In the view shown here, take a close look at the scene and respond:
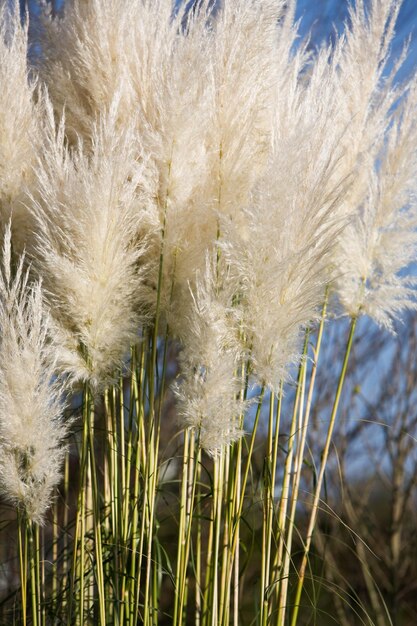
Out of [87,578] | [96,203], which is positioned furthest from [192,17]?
[87,578]

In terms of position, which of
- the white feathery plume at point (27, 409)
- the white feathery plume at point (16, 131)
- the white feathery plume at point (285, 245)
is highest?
the white feathery plume at point (16, 131)

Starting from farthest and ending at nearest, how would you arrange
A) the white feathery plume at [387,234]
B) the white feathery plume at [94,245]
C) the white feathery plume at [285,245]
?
the white feathery plume at [387,234], the white feathery plume at [94,245], the white feathery plume at [285,245]

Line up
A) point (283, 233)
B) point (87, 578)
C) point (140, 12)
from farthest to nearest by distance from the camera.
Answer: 1. point (87, 578)
2. point (140, 12)
3. point (283, 233)

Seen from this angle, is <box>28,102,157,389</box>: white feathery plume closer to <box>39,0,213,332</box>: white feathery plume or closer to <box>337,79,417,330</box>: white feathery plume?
<box>39,0,213,332</box>: white feathery plume

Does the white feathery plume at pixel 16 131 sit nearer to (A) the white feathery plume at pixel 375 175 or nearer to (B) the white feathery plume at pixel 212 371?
(B) the white feathery plume at pixel 212 371

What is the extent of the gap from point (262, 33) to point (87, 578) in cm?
151

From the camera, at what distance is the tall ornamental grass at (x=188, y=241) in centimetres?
157

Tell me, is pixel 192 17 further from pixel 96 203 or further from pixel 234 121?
pixel 96 203

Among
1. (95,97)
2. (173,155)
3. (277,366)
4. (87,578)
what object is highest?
(95,97)

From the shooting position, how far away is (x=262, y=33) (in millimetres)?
1685

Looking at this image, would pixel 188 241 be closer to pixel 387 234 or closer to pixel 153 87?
pixel 153 87

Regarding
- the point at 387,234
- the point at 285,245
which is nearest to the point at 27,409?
the point at 285,245

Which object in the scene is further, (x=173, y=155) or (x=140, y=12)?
(x=140, y=12)

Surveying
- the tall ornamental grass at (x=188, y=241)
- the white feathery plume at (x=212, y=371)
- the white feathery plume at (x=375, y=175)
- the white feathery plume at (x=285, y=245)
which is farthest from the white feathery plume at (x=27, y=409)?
the white feathery plume at (x=375, y=175)
